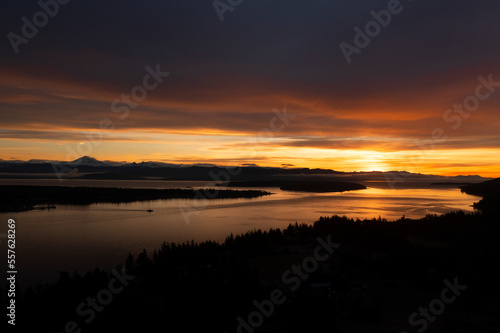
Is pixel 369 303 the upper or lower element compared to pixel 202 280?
lower

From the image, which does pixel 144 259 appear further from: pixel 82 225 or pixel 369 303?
pixel 82 225

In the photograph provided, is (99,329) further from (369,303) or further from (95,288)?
(369,303)

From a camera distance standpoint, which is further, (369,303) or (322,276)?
(322,276)

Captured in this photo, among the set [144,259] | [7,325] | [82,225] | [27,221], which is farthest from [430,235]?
[27,221]

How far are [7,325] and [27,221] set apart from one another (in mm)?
16528

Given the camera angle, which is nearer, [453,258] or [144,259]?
[453,258]

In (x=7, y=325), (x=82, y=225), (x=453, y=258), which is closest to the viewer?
Answer: (x=7, y=325)

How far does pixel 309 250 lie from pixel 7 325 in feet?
28.4

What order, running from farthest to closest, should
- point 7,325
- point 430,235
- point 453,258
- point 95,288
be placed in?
point 430,235, point 453,258, point 95,288, point 7,325

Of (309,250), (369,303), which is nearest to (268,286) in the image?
(369,303)

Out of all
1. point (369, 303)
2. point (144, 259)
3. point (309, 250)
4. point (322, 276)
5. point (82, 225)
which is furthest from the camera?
point (82, 225)

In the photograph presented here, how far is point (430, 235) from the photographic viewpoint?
51.1 ft

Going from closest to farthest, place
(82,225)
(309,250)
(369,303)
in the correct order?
(369,303) → (309,250) → (82,225)

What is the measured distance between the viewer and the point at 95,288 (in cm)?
777
